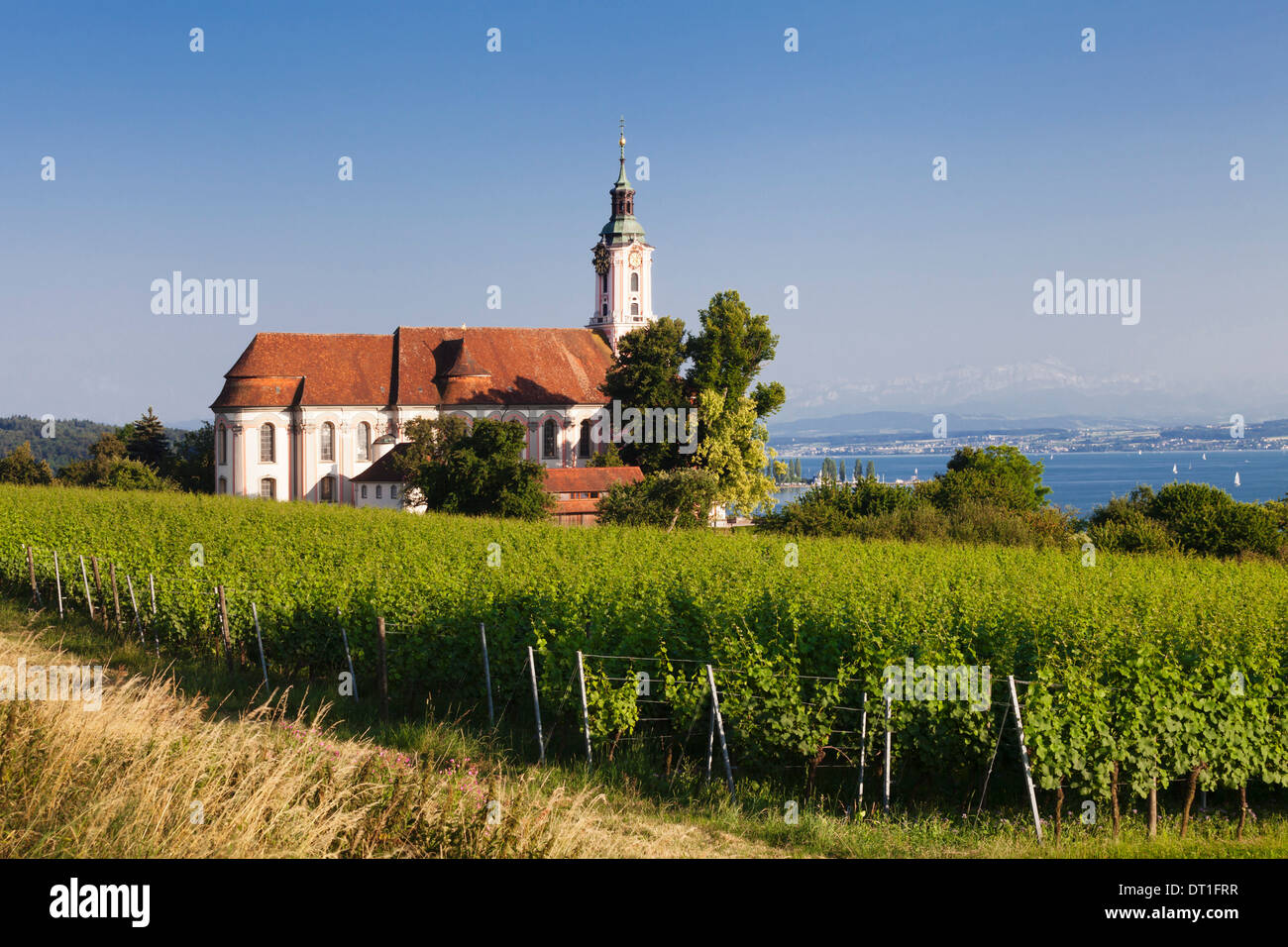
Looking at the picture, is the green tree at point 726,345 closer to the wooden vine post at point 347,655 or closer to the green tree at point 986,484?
the green tree at point 986,484

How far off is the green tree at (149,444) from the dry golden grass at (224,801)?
258 feet

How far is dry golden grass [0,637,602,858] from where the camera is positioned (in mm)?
6516

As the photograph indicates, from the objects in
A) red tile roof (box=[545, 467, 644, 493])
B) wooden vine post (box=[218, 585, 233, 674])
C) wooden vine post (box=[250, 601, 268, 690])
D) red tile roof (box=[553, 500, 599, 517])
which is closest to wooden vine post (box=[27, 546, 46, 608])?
wooden vine post (box=[218, 585, 233, 674])

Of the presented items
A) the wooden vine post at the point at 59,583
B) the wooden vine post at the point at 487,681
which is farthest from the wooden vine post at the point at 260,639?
the wooden vine post at the point at 59,583

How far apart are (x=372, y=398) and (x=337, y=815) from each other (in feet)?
224

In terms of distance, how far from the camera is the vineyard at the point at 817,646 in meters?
11.2

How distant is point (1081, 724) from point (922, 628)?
9.09ft

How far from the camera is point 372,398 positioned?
72.8 meters

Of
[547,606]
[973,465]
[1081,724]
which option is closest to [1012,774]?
[1081,724]

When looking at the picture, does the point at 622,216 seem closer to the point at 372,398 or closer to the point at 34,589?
the point at 372,398

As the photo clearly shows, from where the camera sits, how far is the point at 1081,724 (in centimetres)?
1093

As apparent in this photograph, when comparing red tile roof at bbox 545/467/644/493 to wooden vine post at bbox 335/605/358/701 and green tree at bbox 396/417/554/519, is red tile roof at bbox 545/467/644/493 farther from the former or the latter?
wooden vine post at bbox 335/605/358/701

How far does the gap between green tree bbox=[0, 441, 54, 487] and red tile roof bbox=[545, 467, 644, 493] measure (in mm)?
41813
